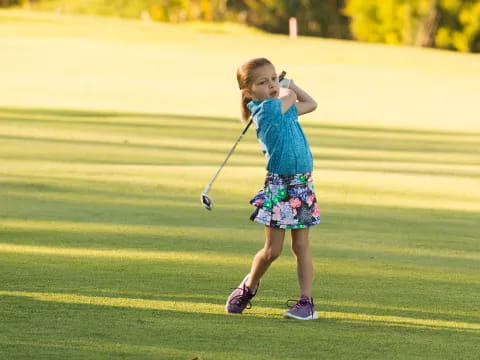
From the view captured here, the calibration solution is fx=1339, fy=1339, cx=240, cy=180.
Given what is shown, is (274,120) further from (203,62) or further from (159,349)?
(203,62)

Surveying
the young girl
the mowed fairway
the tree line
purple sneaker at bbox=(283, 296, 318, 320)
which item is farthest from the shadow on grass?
the tree line

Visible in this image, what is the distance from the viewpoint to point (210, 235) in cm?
1053

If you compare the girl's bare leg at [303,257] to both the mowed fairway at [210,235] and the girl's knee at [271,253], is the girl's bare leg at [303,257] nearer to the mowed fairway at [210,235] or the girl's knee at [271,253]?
the girl's knee at [271,253]

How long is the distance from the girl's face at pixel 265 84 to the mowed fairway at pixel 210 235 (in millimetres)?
1215

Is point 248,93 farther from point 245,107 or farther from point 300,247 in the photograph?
point 300,247

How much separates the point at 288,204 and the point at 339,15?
3033 inches

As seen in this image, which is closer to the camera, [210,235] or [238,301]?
[238,301]

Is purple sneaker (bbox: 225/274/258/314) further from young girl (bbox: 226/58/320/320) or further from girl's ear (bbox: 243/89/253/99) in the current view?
girl's ear (bbox: 243/89/253/99)

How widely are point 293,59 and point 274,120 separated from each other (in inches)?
1474

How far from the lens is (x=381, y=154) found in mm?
19234

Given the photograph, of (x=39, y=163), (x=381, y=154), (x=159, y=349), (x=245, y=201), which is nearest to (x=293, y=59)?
(x=381, y=154)

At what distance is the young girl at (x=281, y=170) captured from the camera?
720cm

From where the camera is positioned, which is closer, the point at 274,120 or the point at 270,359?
the point at 270,359

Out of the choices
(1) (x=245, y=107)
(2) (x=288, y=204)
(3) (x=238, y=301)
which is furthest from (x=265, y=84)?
(3) (x=238, y=301)
